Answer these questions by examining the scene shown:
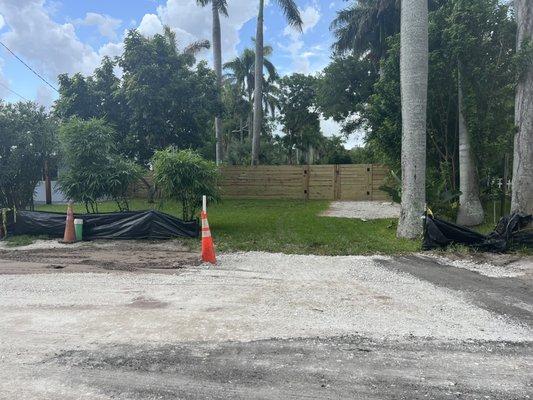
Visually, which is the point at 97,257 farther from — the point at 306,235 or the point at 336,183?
the point at 336,183

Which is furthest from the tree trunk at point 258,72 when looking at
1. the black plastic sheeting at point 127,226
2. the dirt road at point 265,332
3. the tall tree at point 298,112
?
the dirt road at point 265,332

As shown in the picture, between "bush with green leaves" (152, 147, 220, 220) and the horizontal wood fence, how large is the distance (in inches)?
542

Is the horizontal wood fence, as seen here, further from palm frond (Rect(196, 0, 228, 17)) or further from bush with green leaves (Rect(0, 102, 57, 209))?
bush with green leaves (Rect(0, 102, 57, 209))

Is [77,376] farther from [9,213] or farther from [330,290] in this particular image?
[9,213]

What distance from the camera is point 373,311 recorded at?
532 centimetres

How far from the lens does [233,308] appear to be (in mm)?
5406

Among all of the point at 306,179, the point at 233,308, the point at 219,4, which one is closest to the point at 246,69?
the point at 219,4

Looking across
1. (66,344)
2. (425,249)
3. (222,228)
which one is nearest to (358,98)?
(222,228)

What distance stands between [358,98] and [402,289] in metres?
22.8

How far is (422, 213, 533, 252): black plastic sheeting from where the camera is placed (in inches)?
371

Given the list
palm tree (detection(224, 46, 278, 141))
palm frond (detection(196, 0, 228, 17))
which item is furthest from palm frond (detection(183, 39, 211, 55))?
palm tree (detection(224, 46, 278, 141))

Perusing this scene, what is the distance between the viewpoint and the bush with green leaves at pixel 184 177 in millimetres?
12016

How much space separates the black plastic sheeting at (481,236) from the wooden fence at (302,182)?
1640 centimetres

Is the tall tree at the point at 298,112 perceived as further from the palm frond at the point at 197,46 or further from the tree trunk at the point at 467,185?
the tree trunk at the point at 467,185
